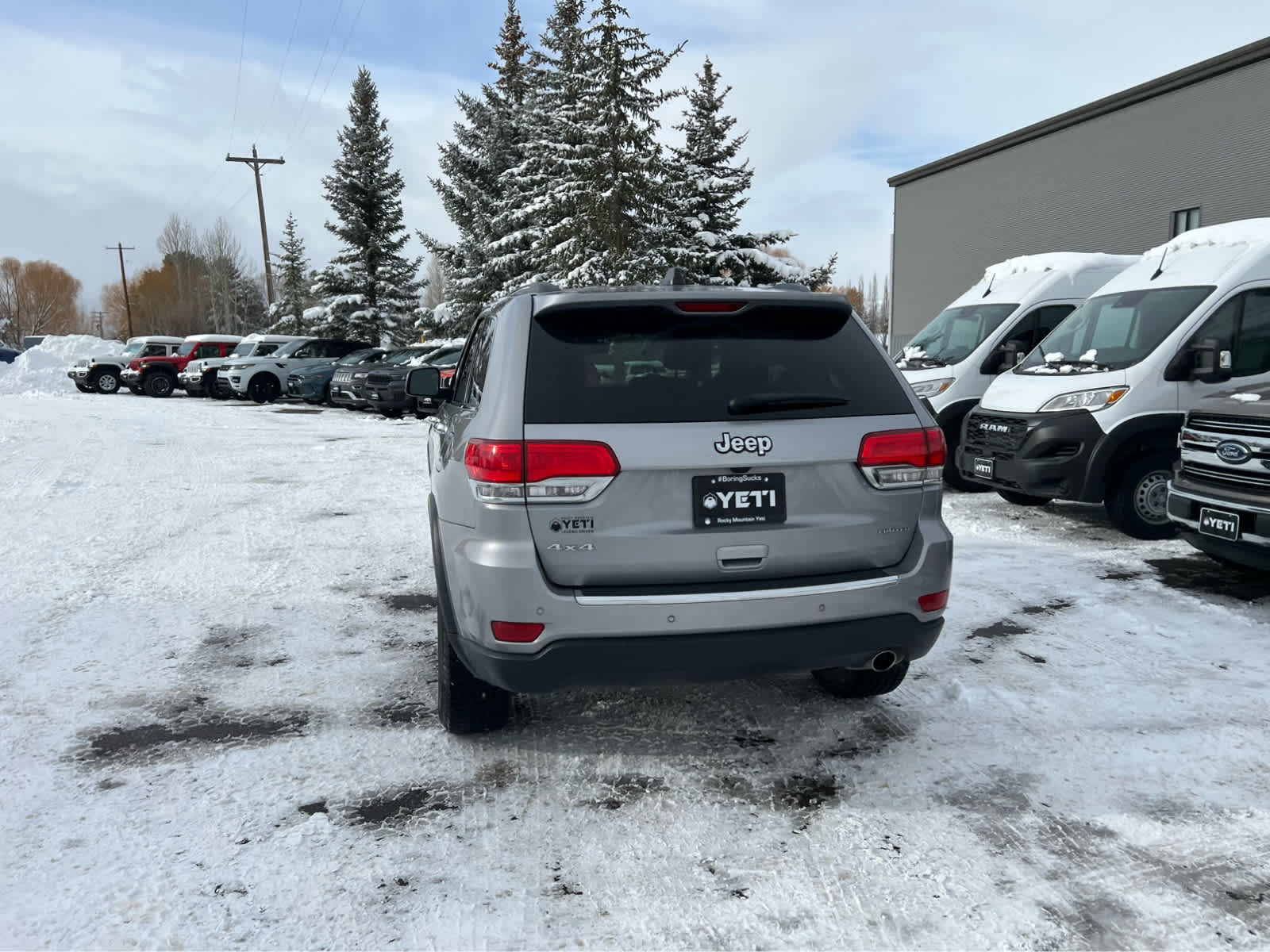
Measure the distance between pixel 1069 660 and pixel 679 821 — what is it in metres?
2.66

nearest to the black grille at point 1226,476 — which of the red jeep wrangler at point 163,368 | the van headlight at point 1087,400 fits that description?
the van headlight at point 1087,400

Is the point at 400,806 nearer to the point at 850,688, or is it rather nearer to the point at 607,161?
the point at 850,688

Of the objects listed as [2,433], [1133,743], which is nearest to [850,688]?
[1133,743]

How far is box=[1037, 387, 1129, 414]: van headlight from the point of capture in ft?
25.2

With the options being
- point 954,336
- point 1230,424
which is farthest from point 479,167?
point 1230,424

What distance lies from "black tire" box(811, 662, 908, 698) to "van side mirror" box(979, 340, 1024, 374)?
287 inches

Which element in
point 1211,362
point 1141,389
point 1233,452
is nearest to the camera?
point 1233,452

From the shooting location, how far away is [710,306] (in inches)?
131

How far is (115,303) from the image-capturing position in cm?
11225

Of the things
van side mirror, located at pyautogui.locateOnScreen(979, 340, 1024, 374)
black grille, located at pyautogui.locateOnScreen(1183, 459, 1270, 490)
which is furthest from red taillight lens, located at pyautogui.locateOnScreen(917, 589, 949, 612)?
van side mirror, located at pyautogui.locateOnScreen(979, 340, 1024, 374)

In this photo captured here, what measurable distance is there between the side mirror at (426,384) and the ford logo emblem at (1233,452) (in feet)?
15.8

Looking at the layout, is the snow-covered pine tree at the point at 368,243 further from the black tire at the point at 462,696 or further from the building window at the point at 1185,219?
the black tire at the point at 462,696

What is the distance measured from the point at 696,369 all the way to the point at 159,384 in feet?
96.2

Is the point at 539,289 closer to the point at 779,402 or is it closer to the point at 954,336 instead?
the point at 779,402
